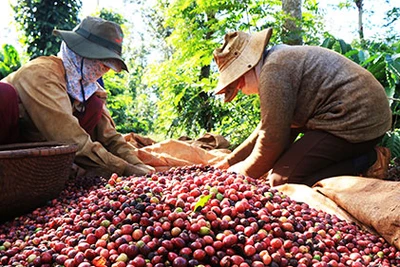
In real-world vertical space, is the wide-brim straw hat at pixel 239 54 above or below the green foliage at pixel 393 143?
above

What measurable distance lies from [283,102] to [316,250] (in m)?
1.02

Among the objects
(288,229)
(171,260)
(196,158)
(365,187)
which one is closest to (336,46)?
(196,158)

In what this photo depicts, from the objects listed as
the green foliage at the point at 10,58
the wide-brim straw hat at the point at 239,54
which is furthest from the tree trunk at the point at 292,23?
the green foliage at the point at 10,58

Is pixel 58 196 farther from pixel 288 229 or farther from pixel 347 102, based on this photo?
pixel 347 102

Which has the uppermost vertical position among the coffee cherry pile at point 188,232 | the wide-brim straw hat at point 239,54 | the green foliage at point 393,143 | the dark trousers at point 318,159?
the wide-brim straw hat at point 239,54

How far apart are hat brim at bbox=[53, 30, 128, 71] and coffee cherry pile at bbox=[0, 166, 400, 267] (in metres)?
1.05

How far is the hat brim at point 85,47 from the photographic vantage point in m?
2.63

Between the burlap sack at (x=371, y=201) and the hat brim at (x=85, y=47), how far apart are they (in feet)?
5.23

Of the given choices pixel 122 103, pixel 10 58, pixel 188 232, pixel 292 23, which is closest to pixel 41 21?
pixel 10 58

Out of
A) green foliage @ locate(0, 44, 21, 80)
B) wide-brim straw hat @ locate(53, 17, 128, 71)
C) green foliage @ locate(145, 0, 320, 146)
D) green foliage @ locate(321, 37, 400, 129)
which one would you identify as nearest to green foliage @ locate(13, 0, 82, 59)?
green foliage @ locate(0, 44, 21, 80)

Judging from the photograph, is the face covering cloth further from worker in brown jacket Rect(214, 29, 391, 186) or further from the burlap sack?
the burlap sack

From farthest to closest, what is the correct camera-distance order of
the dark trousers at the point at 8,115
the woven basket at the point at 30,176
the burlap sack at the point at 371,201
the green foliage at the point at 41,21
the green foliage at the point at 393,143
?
1. the green foliage at the point at 41,21
2. the green foliage at the point at 393,143
3. the dark trousers at the point at 8,115
4. the woven basket at the point at 30,176
5. the burlap sack at the point at 371,201

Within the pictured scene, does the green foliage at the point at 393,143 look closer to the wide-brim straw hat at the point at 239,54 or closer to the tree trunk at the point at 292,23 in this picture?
the wide-brim straw hat at the point at 239,54

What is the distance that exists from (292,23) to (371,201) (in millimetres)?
3570
